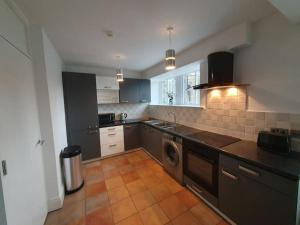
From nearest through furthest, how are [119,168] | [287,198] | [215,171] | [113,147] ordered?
[287,198], [215,171], [119,168], [113,147]

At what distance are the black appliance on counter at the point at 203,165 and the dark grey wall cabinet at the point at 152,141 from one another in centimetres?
81

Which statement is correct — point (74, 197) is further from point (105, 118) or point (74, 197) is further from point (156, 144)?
point (105, 118)

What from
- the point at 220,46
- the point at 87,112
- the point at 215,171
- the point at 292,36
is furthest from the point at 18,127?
the point at 292,36

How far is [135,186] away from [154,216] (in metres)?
0.66

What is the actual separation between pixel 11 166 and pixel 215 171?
6.61 ft

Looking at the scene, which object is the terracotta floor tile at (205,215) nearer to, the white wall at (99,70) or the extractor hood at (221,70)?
the extractor hood at (221,70)

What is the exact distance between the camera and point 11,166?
3.52 ft

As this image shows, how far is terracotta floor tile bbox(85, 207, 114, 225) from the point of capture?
161 centimetres

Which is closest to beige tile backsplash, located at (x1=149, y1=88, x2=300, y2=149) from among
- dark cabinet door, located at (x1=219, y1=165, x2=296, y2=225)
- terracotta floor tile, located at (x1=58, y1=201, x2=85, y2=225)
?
dark cabinet door, located at (x1=219, y1=165, x2=296, y2=225)

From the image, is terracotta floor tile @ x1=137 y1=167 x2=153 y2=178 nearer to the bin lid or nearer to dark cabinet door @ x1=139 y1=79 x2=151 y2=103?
the bin lid

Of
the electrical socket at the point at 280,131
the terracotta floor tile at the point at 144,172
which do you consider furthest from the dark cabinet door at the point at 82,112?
the electrical socket at the point at 280,131

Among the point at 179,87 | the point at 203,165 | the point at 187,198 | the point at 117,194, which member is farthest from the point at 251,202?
the point at 179,87

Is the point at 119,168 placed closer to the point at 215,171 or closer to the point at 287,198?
the point at 215,171

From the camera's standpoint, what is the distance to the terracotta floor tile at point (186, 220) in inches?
62.1
